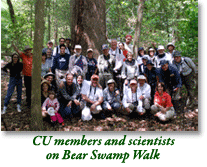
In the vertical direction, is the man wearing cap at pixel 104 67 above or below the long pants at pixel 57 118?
above

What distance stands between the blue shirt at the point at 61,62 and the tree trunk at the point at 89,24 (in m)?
0.58

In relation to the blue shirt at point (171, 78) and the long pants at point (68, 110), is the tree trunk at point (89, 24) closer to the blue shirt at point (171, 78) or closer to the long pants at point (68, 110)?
the long pants at point (68, 110)

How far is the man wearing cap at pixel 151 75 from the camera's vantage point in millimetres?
5294

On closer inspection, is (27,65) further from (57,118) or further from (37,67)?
(57,118)

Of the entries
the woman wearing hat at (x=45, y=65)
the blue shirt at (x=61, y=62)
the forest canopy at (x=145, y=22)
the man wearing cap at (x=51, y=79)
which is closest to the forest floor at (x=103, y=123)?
the man wearing cap at (x=51, y=79)

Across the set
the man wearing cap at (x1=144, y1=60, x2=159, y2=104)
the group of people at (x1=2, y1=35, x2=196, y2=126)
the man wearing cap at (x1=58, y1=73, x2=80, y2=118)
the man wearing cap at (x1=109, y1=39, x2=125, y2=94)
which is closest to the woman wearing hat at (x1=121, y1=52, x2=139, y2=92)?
the group of people at (x1=2, y1=35, x2=196, y2=126)

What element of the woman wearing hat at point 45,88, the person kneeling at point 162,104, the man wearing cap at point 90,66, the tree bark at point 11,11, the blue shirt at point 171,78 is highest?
the tree bark at point 11,11

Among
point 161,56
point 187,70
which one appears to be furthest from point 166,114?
Result: point 161,56

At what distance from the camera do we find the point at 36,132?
4.16 meters

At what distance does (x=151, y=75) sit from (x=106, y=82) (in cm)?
133

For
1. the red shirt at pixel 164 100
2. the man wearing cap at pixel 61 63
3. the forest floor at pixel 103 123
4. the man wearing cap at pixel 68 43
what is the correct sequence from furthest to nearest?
1. the man wearing cap at pixel 68 43
2. the man wearing cap at pixel 61 63
3. the red shirt at pixel 164 100
4. the forest floor at pixel 103 123

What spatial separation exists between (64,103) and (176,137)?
291cm

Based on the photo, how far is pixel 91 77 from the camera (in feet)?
17.0

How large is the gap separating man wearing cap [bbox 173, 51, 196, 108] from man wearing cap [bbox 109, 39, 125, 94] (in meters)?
1.55
